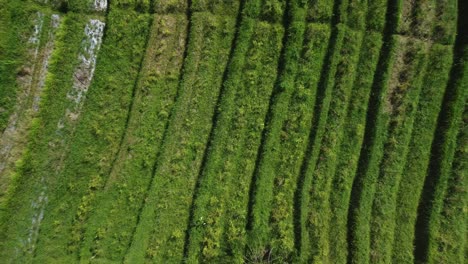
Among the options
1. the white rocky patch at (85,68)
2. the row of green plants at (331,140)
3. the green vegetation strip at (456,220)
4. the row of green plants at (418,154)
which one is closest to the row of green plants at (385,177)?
the row of green plants at (418,154)

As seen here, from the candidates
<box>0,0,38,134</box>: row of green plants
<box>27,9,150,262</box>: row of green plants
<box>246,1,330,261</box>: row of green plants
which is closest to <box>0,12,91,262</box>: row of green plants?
<box>27,9,150,262</box>: row of green plants

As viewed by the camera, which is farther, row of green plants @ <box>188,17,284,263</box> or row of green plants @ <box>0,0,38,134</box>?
row of green plants @ <box>188,17,284,263</box>

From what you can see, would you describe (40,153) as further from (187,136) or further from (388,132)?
(388,132)

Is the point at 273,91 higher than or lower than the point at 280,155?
higher

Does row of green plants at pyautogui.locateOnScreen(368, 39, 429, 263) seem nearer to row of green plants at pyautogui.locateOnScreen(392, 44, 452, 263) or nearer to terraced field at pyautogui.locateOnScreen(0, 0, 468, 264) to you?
terraced field at pyautogui.locateOnScreen(0, 0, 468, 264)

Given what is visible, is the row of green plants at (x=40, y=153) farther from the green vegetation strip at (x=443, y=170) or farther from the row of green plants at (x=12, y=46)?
the green vegetation strip at (x=443, y=170)

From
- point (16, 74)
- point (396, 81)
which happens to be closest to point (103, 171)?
point (16, 74)

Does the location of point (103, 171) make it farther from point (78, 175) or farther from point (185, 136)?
point (185, 136)
